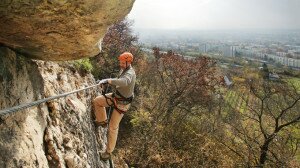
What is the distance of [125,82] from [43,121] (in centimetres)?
247

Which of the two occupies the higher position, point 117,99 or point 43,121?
point 43,121

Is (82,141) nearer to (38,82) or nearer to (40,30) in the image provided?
(38,82)

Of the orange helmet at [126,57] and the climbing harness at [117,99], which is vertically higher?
the orange helmet at [126,57]

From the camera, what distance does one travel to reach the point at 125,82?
293 inches

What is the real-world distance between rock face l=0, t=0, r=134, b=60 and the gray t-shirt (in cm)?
217

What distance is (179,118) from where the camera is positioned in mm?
27828

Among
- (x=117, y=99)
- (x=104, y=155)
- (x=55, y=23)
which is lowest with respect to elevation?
(x=104, y=155)

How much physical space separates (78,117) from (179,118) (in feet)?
69.1

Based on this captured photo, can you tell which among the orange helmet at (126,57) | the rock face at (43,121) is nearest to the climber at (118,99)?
the orange helmet at (126,57)

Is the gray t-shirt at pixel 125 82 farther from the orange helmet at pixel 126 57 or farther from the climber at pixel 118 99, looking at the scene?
the orange helmet at pixel 126 57

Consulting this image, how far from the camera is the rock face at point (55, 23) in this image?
11.6ft

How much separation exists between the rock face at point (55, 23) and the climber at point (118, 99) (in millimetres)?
2413

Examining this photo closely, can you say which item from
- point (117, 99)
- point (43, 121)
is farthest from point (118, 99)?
point (43, 121)

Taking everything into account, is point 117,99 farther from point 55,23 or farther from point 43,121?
point 55,23
